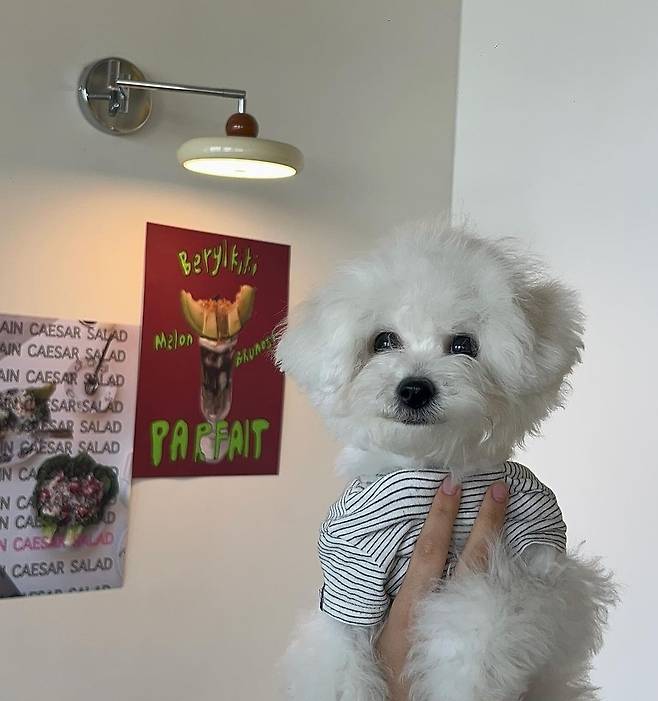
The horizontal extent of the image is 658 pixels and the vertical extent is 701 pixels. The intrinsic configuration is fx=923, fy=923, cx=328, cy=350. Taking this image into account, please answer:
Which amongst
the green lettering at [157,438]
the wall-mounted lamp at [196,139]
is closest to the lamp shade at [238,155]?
the wall-mounted lamp at [196,139]

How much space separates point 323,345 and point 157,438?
91 cm

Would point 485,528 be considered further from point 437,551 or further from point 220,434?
point 220,434

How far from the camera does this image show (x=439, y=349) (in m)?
1.07

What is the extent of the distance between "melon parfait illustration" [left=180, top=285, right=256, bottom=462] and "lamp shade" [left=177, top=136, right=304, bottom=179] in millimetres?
329

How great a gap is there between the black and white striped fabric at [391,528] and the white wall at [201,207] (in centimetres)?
87

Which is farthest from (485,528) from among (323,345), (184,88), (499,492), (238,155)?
(184,88)

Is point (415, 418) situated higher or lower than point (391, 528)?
higher

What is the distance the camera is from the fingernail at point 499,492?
3.61 ft

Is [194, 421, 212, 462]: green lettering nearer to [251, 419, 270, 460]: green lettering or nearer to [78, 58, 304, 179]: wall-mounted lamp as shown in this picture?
[251, 419, 270, 460]: green lettering

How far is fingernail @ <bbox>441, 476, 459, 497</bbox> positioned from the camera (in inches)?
43.6

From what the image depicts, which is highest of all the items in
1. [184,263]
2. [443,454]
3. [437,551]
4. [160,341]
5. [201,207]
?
[201,207]

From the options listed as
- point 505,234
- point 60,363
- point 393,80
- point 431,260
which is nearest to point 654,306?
point 505,234

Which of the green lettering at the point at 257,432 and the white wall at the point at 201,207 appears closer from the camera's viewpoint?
the white wall at the point at 201,207

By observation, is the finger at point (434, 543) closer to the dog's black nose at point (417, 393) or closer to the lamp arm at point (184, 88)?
the dog's black nose at point (417, 393)
